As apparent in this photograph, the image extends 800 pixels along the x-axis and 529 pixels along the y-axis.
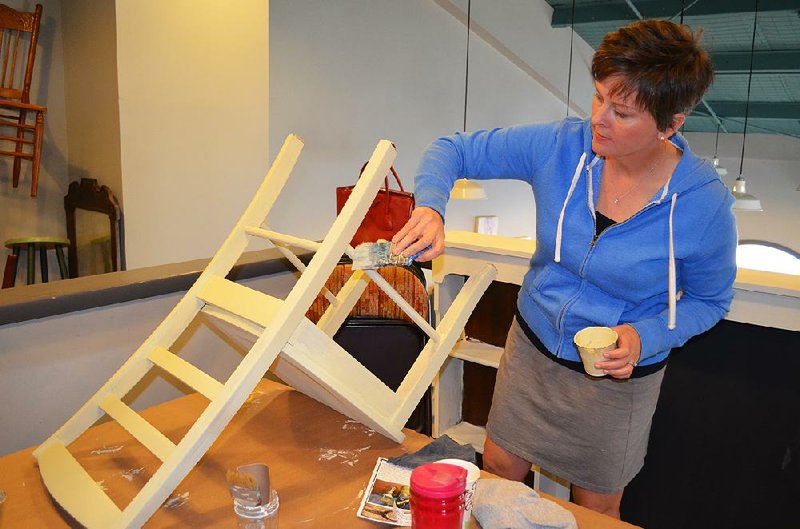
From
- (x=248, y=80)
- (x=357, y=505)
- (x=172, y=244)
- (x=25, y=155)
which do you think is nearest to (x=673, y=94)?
(x=357, y=505)

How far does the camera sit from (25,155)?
413cm

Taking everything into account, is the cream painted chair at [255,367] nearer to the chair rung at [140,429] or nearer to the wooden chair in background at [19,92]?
the chair rung at [140,429]

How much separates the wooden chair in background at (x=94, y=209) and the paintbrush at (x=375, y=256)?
337 centimetres

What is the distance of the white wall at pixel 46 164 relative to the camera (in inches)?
172

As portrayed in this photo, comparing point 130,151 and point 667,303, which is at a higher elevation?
point 130,151

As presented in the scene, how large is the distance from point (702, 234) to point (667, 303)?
0.58 feet

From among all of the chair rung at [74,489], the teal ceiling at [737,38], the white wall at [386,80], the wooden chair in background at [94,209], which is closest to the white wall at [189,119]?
the wooden chair in background at [94,209]

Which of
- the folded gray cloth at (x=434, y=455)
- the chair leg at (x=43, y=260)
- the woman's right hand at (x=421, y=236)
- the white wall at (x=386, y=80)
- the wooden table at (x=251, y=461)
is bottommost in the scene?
the chair leg at (x=43, y=260)

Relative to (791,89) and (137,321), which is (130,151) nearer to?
(137,321)

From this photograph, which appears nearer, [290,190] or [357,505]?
[357,505]

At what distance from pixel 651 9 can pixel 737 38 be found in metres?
1.15

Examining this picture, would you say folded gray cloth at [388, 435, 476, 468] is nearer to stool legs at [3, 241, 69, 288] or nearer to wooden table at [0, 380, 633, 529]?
wooden table at [0, 380, 633, 529]

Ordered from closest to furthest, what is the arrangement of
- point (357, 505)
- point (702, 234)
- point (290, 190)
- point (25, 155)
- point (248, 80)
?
point (357, 505)
point (702, 234)
point (248, 80)
point (25, 155)
point (290, 190)

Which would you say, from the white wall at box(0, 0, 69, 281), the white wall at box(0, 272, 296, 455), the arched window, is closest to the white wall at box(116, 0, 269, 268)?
the white wall at box(0, 0, 69, 281)
